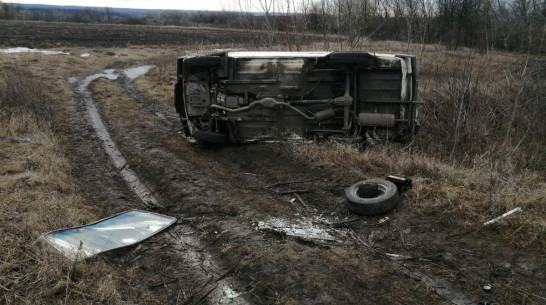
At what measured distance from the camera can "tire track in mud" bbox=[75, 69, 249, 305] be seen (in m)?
3.56

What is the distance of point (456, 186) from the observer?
16.7ft

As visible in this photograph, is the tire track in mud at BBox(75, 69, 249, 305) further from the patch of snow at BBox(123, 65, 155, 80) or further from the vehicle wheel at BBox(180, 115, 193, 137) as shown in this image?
the patch of snow at BBox(123, 65, 155, 80)

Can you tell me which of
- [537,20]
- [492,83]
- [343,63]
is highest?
[537,20]

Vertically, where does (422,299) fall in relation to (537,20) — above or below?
below

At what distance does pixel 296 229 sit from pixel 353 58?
3.23m

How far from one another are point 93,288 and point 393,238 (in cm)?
285

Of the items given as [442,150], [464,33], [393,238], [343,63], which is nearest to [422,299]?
[393,238]

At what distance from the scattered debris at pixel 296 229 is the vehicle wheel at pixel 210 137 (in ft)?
9.90

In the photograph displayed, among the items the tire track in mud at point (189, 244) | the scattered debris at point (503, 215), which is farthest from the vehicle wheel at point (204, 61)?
the scattered debris at point (503, 215)

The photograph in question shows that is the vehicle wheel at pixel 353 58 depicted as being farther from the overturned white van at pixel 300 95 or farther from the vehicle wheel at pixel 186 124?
the vehicle wheel at pixel 186 124

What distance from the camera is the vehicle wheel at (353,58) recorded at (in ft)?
21.8

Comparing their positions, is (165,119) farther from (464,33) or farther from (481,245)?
(464,33)

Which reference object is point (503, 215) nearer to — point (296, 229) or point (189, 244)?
point (296, 229)

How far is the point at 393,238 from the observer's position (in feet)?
14.3
